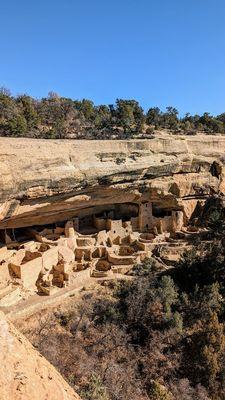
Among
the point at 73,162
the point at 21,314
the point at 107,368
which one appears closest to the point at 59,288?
the point at 21,314

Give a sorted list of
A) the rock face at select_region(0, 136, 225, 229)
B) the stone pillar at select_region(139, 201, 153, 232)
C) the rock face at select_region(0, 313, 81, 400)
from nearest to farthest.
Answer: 1. the rock face at select_region(0, 313, 81, 400)
2. the rock face at select_region(0, 136, 225, 229)
3. the stone pillar at select_region(139, 201, 153, 232)

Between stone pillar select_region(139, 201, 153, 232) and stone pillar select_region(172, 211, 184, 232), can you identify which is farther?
stone pillar select_region(172, 211, 184, 232)

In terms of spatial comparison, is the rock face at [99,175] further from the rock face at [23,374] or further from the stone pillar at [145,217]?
the rock face at [23,374]

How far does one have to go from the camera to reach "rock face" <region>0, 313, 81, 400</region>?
226 cm

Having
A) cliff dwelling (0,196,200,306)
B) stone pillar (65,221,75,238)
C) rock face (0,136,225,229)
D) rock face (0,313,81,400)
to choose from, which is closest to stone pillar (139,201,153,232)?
cliff dwelling (0,196,200,306)

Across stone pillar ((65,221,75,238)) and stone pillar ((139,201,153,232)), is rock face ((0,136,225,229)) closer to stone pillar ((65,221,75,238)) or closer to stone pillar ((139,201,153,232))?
stone pillar ((139,201,153,232))

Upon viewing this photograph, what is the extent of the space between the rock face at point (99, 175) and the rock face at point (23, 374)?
972cm

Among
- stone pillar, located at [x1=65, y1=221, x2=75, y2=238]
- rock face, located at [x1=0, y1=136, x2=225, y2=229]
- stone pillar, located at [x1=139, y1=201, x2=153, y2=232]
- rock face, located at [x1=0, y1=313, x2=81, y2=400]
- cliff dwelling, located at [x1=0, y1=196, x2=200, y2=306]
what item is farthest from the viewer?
stone pillar, located at [x1=139, y1=201, x2=153, y2=232]

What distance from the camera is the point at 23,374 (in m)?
2.38

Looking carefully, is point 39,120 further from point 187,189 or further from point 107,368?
point 107,368

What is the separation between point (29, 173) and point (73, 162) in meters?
1.97

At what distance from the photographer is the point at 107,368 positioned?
34.6 ft

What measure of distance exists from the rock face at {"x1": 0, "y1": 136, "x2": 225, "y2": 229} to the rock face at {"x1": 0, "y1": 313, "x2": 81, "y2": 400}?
31.9ft

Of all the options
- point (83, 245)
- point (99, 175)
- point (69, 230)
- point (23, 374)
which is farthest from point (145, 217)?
point (23, 374)
